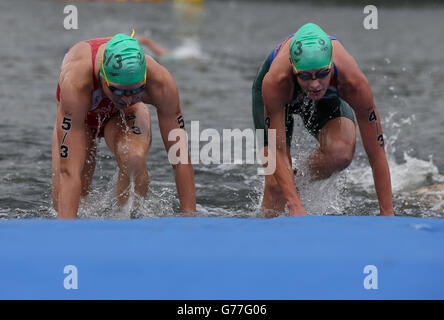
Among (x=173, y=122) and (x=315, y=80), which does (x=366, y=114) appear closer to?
(x=315, y=80)

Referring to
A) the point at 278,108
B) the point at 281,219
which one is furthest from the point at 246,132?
the point at 281,219

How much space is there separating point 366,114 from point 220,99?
26.6 feet

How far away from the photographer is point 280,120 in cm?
527

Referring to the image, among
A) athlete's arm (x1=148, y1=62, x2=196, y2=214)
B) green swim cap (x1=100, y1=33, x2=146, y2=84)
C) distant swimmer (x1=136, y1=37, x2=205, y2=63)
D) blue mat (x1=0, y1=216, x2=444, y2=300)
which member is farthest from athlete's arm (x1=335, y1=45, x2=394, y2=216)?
distant swimmer (x1=136, y1=37, x2=205, y2=63)

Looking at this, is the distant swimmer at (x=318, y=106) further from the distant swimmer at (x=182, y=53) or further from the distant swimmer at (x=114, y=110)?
the distant swimmer at (x=182, y=53)

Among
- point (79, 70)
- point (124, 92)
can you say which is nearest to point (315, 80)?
point (124, 92)

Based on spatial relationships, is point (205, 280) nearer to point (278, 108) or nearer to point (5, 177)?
point (278, 108)

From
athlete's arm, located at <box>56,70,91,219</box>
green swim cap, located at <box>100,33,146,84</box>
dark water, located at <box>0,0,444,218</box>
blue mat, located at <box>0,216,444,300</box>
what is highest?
dark water, located at <box>0,0,444,218</box>

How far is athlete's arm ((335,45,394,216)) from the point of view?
16.7ft

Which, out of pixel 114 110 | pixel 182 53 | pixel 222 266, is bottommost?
pixel 222 266

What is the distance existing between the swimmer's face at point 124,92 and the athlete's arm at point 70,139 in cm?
20

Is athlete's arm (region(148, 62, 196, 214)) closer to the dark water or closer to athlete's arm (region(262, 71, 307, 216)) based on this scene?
athlete's arm (region(262, 71, 307, 216))

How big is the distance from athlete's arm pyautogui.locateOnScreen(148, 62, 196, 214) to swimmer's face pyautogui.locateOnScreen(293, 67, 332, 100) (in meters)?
0.92

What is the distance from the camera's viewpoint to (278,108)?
17.2 feet
